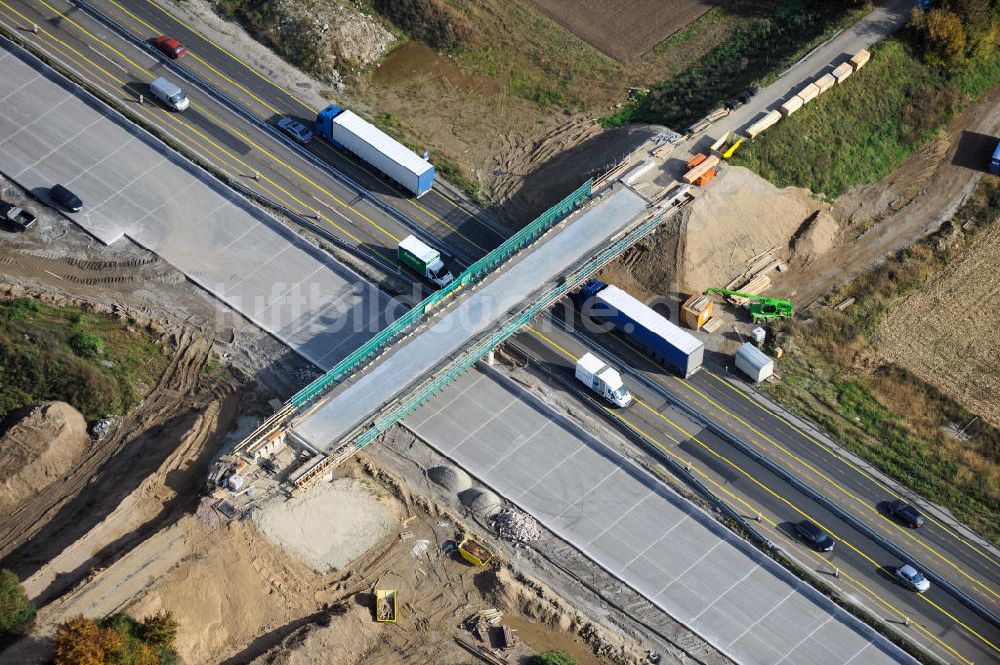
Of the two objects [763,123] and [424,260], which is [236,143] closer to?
[424,260]

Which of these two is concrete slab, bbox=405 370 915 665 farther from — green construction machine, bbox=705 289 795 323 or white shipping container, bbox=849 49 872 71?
white shipping container, bbox=849 49 872 71

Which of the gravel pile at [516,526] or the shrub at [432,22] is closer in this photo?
the gravel pile at [516,526]

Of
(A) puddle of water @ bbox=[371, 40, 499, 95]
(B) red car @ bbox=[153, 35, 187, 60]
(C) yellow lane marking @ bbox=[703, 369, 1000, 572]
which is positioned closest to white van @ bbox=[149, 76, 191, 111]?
(B) red car @ bbox=[153, 35, 187, 60]

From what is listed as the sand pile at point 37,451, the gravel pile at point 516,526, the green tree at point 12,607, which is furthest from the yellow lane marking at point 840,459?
the green tree at point 12,607

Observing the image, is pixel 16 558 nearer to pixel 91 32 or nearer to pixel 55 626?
pixel 55 626

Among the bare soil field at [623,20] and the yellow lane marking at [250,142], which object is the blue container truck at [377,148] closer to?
the yellow lane marking at [250,142]

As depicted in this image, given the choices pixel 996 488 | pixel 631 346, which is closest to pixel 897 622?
pixel 996 488

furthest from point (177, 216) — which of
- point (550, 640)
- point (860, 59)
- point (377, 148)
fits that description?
point (860, 59)
